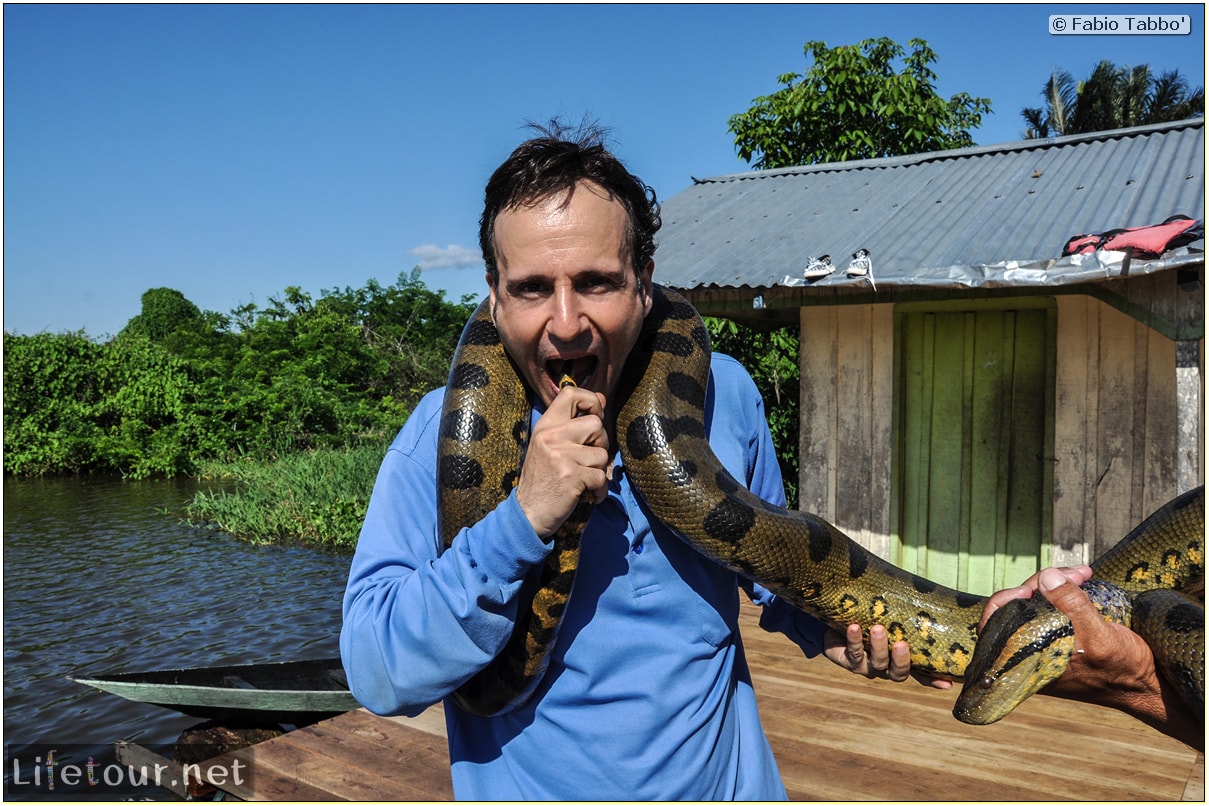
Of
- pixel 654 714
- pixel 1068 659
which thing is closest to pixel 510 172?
pixel 654 714

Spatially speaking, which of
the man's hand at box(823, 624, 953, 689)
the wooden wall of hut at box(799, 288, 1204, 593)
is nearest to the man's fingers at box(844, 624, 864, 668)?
the man's hand at box(823, 624, 953, 689)

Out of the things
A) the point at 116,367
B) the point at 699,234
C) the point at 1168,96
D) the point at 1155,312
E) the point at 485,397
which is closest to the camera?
the point at 485,397

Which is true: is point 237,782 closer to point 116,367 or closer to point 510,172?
point 510,172

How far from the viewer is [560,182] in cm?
198

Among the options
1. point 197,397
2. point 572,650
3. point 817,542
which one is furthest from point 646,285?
point 197,397

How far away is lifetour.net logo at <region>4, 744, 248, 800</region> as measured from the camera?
6.34m

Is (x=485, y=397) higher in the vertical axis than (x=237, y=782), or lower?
higher

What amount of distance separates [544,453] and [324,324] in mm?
26686

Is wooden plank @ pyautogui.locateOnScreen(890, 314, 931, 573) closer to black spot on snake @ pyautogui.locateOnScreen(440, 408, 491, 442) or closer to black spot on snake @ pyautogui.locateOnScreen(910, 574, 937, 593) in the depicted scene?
black spot on snake @ pyautogui.locateOnScreen(910, 574, 937, 593)

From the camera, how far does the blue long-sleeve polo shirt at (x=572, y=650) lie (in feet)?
5.91

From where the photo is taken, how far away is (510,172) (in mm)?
2035

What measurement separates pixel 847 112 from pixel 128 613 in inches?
535

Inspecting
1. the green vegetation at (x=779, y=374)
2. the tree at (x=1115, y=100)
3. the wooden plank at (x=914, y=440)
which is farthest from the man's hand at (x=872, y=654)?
the tree at (x=1115, y=100)

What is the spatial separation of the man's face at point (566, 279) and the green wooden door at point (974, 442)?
6.53 m
